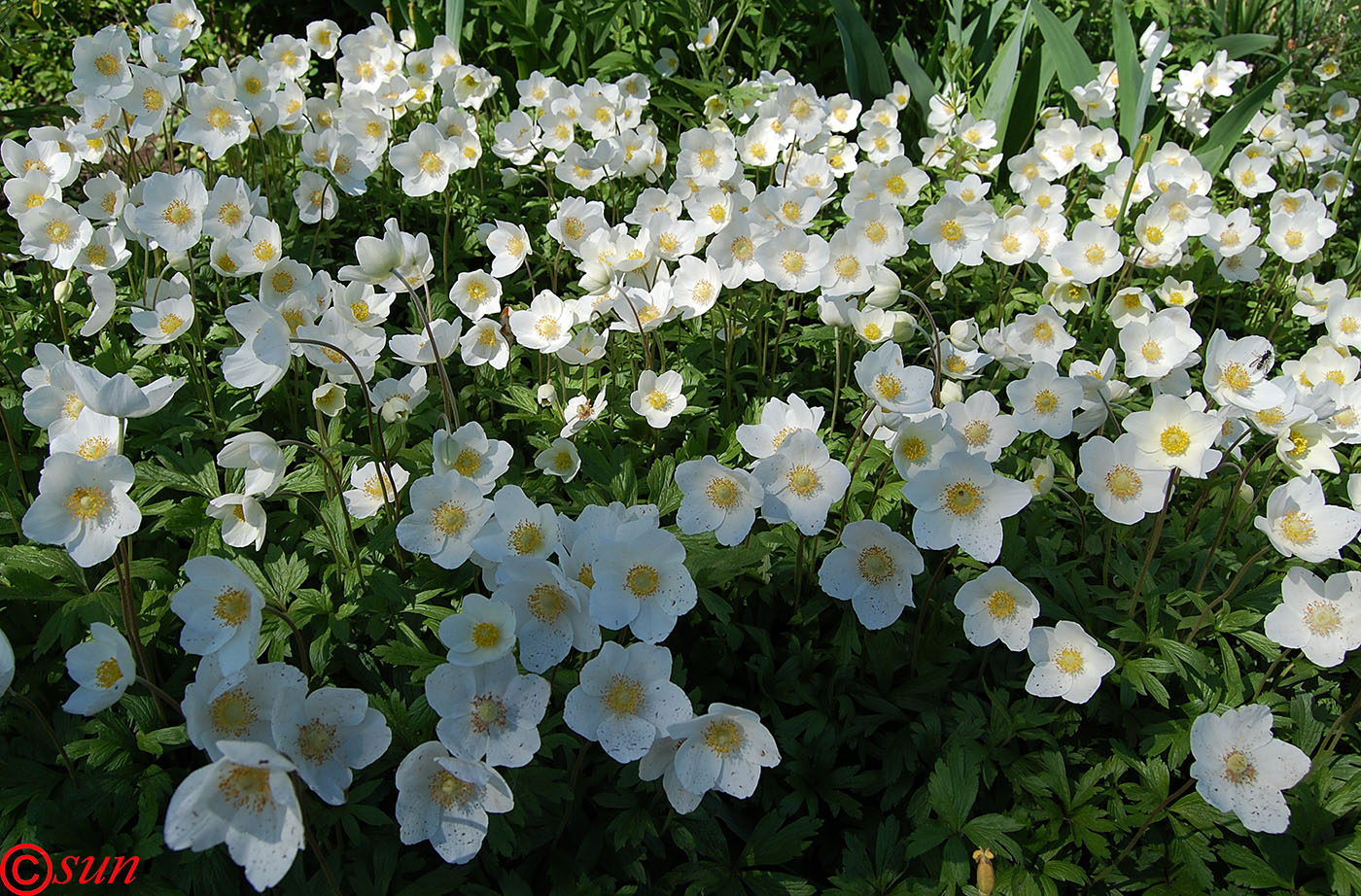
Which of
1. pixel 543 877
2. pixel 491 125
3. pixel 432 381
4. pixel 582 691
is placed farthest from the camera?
pixel 491 125

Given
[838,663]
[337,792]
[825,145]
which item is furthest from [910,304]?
[337,792]

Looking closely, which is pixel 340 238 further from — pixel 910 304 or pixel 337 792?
pixel 337 792

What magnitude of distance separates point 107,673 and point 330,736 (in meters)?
0.41

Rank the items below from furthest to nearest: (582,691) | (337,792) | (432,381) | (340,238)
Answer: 1. (340,238)
2. (432,381)
3. (582,691)
4. (337,792)

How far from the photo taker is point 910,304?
3.88m

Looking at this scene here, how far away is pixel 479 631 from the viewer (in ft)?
5.82

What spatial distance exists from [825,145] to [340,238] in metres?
2.21

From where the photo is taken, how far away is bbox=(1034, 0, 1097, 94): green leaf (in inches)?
172

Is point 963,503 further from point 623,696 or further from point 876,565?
point 623,696

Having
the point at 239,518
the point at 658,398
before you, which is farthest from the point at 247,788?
the point at 658,398

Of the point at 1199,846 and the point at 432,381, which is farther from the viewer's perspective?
the point at 432,381

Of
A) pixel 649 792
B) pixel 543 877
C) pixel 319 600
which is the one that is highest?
pixel 319 600

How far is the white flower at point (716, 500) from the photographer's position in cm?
214

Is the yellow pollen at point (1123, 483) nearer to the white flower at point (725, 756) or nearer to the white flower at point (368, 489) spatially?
the white flower at point (725, 756)
